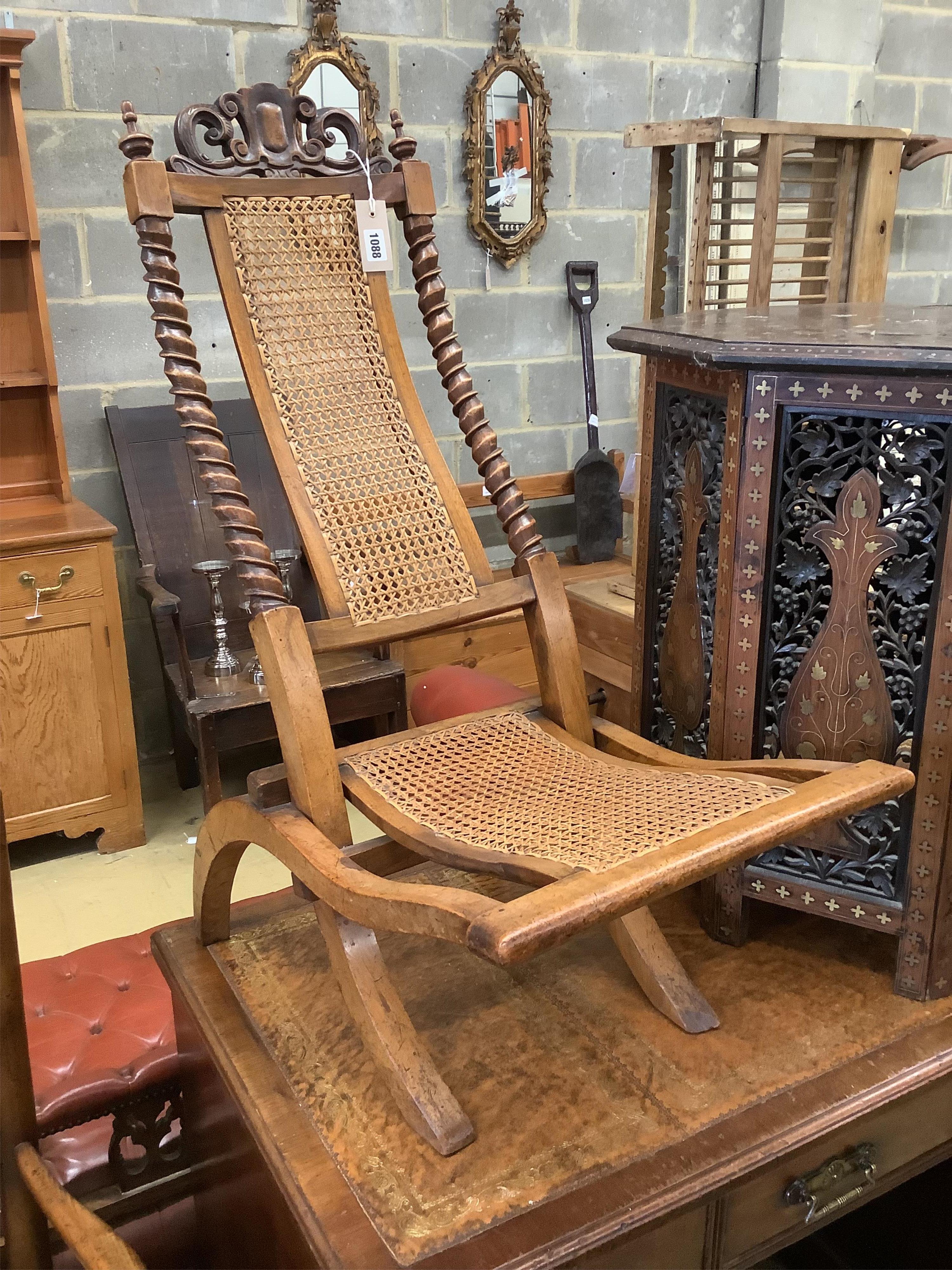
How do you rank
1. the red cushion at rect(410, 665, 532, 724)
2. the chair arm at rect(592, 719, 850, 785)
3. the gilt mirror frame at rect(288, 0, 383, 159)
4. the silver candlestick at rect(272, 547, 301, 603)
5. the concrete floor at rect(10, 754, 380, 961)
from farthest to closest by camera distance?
1. the gilt mirror frame at rect(288, 0, 383, 159)
2. the silver candlestick at rect(272, 547, 301, 603)
3. the concrete floor at rect(10, 754, 380, 961)
4. the red cushion at rect(410, 665, 532, 724)
5. the chair arm at rect(592, 719, 850, 785)

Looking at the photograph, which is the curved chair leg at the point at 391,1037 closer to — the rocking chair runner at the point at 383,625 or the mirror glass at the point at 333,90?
the rocking chair runner at the point at 383,625

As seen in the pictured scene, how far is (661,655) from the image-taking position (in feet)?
5.34

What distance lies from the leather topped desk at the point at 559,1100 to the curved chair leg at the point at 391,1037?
0.02 m

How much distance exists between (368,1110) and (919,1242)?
1159mm

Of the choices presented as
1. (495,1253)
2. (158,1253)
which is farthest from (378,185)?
(158,1253)

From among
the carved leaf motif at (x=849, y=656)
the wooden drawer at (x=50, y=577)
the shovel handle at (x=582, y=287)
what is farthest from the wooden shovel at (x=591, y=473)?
the carved leaf motif at (x=849, y=656)

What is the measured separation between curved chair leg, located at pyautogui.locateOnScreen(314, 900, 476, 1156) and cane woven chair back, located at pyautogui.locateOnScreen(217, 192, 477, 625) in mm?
407

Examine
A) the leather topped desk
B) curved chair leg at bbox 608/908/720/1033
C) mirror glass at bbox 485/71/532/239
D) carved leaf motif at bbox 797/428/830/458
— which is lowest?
the leather topped desk

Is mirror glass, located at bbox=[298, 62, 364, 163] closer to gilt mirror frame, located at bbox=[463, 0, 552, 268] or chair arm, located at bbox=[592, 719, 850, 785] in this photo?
gilt mirror frame, located at bbox=[463, 0, 552, 268]

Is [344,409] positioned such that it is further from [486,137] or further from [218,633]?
[486,137]

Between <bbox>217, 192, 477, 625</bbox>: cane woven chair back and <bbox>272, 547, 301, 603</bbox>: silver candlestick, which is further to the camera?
<bbox>272, 547, 301, 603</bbox>: silver candlestick

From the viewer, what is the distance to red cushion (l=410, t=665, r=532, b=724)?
5.98 feet

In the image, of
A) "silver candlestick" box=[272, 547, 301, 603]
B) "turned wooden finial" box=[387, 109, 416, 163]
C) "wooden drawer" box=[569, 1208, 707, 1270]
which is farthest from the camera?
"silver candlestick" box=[272, 547, 301, 603]

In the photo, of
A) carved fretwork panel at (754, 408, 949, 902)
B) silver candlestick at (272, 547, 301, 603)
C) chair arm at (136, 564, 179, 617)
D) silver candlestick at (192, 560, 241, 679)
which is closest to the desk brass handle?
chair arm at (136, 564, 179, 617)
